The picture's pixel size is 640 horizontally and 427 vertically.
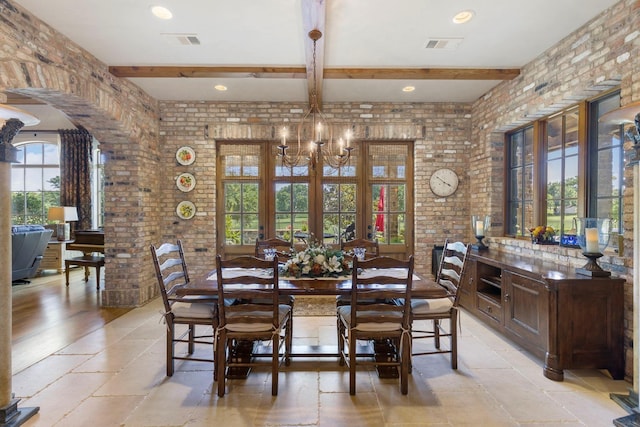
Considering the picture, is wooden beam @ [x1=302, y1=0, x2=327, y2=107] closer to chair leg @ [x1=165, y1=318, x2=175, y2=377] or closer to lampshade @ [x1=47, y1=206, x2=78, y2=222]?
chair leg @ [x1=165, y1=318, x2=175, y2=377]

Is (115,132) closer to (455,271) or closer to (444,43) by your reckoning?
(444,43)

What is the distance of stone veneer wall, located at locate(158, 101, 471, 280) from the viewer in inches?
194

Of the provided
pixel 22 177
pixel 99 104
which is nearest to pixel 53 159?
pixel 22 177

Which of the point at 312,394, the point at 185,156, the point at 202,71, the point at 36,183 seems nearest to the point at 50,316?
the point at 185,156

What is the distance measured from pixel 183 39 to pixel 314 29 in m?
1.38

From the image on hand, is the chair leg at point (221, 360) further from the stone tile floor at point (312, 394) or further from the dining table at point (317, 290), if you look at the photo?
the dining table at point (317, 290)

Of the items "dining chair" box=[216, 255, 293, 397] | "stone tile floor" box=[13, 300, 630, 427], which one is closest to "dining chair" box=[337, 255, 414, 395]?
"stone tile floor" box=[13, 300, 630, 427]

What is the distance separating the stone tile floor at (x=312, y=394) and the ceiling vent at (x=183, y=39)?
2.99 metres

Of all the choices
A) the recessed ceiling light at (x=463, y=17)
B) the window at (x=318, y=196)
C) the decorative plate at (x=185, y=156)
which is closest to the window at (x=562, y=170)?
the recessed ceiling light at (x=463, y=17)

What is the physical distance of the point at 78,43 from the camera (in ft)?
10.7

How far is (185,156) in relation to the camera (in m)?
4.92

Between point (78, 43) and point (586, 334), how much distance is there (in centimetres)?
524

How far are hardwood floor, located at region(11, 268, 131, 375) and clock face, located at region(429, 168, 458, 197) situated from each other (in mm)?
4619

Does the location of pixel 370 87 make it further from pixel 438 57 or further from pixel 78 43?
pixel 78 43
